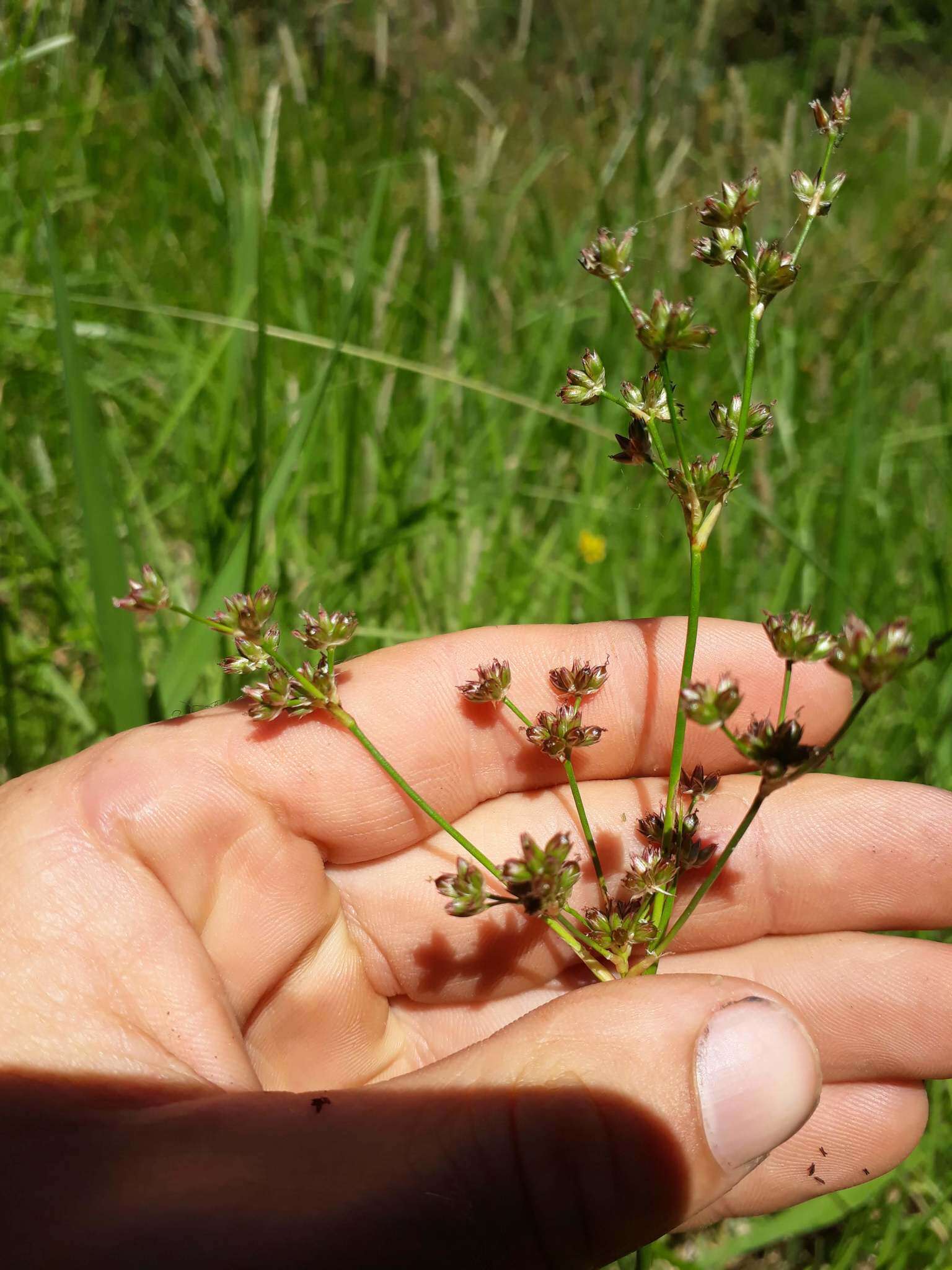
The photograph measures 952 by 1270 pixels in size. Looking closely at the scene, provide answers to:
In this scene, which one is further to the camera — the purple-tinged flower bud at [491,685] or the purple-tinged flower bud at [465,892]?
the purple-tinged flower bud at [491,685]

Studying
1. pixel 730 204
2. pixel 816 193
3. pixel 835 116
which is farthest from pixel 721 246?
pixel 835 116

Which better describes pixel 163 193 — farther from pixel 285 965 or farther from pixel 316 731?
pixel 285 965

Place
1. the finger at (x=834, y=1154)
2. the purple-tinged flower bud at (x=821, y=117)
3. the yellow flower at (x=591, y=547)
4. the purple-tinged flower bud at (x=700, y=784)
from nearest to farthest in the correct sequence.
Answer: the purple-tinged flower bud at (x=821, y=117)
the purple-tinged flower bud at (x=700, y=784)
the finger at (x=834, y=1154)
the yellow flower at (x=591, y=547)

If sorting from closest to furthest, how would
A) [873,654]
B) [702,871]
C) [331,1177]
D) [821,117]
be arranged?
[873,654]
[331,1177]
[821,117]
[702,871]

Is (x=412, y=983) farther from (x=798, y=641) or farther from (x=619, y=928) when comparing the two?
(x=798, y=641)

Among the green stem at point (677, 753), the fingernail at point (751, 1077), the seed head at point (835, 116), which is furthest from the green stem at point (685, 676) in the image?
the seed head at point (835, 116)

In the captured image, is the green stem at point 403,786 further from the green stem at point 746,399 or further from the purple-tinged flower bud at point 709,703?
the green stem at point 746,399

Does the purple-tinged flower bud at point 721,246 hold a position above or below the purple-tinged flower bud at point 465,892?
above
